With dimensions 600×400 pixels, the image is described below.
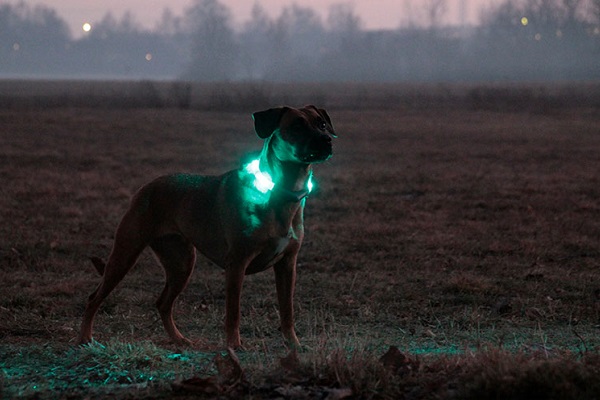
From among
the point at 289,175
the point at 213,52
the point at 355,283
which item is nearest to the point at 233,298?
the point at 289,175

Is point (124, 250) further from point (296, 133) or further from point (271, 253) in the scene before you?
point (296, 133)

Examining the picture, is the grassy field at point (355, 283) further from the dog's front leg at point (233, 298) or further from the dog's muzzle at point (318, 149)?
the dog's muzzle at point (318, 149)

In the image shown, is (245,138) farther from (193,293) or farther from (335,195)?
(193,293)

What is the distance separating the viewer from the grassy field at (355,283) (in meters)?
4.27

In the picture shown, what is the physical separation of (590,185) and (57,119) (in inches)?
761

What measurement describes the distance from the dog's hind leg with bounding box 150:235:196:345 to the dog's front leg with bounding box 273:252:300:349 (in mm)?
802

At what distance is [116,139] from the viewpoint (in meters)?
23.3

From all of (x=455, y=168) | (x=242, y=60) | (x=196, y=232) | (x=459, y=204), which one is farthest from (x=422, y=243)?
(x=242, y=60)

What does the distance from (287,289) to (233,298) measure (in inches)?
15.0

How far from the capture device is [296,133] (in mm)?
5129

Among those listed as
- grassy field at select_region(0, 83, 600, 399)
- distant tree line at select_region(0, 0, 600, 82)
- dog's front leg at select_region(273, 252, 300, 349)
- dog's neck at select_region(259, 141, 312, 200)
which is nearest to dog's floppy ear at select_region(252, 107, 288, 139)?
dog's neck at select_region(259, 141, 312, 200)

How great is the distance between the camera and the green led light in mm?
5234

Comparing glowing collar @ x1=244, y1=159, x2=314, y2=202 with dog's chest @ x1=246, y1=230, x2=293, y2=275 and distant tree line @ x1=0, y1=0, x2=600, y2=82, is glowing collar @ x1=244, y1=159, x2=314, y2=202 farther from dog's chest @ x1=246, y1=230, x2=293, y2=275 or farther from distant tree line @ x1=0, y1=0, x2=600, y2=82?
distant tree line @ x1=0, y1=0, x2=600, y2=82

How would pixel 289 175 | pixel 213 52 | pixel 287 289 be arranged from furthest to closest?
pixel 213 52
pixel 287 289
pixel 289 175
